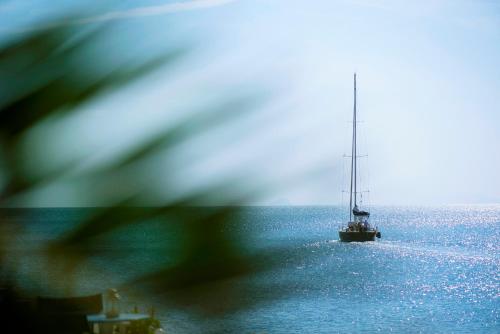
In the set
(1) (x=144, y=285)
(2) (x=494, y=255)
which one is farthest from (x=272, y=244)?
(1) (x=144, y=285)

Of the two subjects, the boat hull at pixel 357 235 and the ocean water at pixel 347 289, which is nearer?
the ocean water at pixel 347 289

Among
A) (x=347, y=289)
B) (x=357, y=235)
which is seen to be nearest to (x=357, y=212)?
(x=357, y=235)

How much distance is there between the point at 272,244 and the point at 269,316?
247 feet

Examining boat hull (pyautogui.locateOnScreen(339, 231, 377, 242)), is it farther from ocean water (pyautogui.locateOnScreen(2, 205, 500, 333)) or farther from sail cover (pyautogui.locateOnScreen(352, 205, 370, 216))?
sail cover (pyautogui.locateOnScreen(352, 205, 370, 216))

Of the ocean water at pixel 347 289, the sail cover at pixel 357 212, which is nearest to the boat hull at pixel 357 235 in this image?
the ocean water at pixel 347 289

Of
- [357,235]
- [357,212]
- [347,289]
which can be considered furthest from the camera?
[357,235]

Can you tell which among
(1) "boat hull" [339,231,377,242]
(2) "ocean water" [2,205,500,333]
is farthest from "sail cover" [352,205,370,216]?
(2) "ocean water" [2,205,500,333]

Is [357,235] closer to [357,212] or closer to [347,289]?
[357,212]

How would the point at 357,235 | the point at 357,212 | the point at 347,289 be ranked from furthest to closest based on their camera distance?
1. the point at 357,235
2. the point at 357,212
3. the point at 347,289

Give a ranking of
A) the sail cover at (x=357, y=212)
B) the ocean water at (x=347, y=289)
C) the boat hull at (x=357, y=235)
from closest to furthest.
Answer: the ocean water at (x=347, y=289) < the sail cover at (x=357, y=212) < the boat hull at (x=357, y=235)

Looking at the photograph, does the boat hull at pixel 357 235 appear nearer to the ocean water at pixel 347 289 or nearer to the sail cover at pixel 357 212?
the ocean water at pixel 347 289

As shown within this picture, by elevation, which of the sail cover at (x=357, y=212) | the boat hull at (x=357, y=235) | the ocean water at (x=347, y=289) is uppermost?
the sail cover at (x=357, y=212)

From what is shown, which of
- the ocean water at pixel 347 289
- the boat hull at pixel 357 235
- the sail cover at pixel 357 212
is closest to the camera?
the ocean water at pixel 347 289

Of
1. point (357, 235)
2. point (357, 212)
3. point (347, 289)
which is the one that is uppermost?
point (357, 212)
